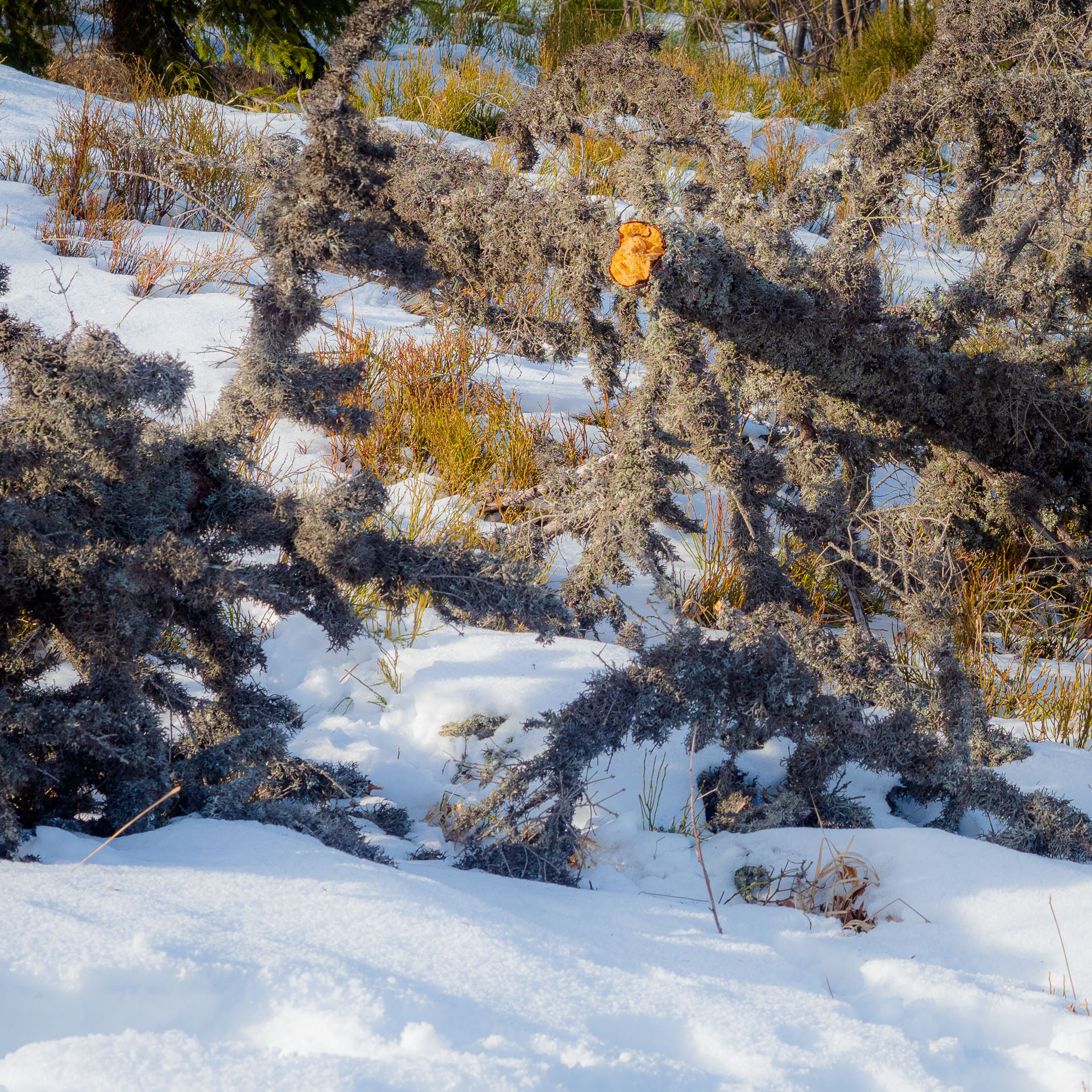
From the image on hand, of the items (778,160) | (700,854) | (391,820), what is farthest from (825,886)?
(778,160)

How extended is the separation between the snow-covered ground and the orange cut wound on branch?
126 centimetres

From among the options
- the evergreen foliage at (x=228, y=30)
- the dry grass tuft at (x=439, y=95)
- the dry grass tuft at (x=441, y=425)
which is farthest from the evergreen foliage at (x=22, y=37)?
the dry grass tuft at (x=441, y=425)

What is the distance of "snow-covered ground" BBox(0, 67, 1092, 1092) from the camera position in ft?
3.76

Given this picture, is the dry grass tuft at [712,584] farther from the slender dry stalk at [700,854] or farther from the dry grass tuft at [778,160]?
the dry grass tuft at [778,160]

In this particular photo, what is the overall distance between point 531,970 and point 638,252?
4.94ft

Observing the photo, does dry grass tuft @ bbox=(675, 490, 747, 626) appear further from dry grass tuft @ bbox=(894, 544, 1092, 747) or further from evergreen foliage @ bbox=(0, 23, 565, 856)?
evergreen foliage @ bbox=(0, 23, 565, 856)

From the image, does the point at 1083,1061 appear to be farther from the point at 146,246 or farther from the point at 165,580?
the point at 146,246

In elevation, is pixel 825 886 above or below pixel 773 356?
below

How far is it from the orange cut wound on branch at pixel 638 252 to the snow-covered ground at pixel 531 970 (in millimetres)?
1262

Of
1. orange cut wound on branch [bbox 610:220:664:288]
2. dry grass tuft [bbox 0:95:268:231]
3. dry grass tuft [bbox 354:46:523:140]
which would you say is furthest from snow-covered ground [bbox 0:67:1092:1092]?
dry grass tuft [bbox 354:46:523:140]

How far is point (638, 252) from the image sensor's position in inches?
80.5

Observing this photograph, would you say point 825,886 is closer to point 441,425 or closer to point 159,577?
point 159,577

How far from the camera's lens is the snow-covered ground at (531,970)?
115cm

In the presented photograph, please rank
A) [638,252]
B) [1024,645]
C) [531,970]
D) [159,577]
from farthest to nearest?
[1024,645]
[638,252]
[159,577]
[531,970]
